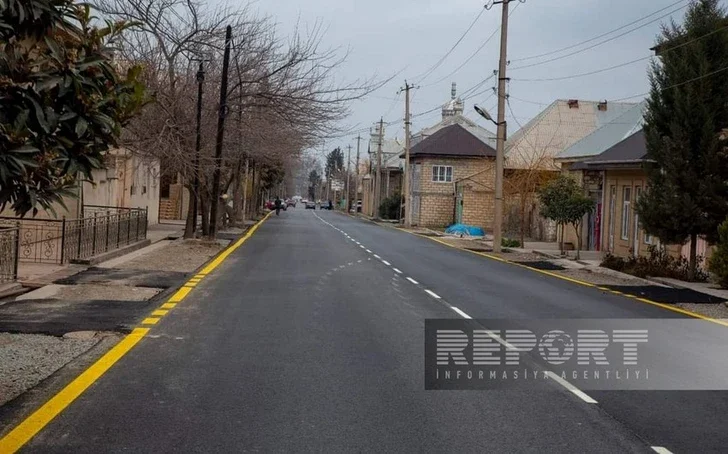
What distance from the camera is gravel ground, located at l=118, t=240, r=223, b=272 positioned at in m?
20.3

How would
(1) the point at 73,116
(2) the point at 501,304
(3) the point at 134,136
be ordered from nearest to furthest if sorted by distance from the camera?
1. (1) the point at 73,116
2. (2) the point at 501,304
3. (3) the point at 134,136

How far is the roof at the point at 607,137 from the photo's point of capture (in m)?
34.3

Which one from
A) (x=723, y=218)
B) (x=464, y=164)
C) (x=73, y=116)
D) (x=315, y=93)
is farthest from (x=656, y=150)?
(x=464, y=164)

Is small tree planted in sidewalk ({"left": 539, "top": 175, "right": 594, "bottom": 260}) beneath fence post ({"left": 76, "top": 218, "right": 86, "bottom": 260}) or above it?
above

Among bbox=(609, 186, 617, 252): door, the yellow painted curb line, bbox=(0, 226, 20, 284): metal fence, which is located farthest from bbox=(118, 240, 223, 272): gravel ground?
bbox=(609, 186, 617, 252): door

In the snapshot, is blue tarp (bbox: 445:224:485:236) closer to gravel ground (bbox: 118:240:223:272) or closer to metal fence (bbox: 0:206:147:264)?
gravel ground (bbox: 118:240:223:272)

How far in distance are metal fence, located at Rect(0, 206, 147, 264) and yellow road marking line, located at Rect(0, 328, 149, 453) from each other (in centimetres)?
766

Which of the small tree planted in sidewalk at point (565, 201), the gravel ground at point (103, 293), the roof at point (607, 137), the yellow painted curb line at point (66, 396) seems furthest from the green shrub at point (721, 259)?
the roof at point (607, 137)

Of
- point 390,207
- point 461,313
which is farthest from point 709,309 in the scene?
point 390,207

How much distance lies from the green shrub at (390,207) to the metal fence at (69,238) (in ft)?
161

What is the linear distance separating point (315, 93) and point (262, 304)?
595 inches

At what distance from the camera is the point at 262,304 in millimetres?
14148

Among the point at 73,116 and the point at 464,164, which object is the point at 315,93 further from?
the point at 464,164

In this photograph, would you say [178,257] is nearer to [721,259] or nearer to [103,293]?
[103,293]
